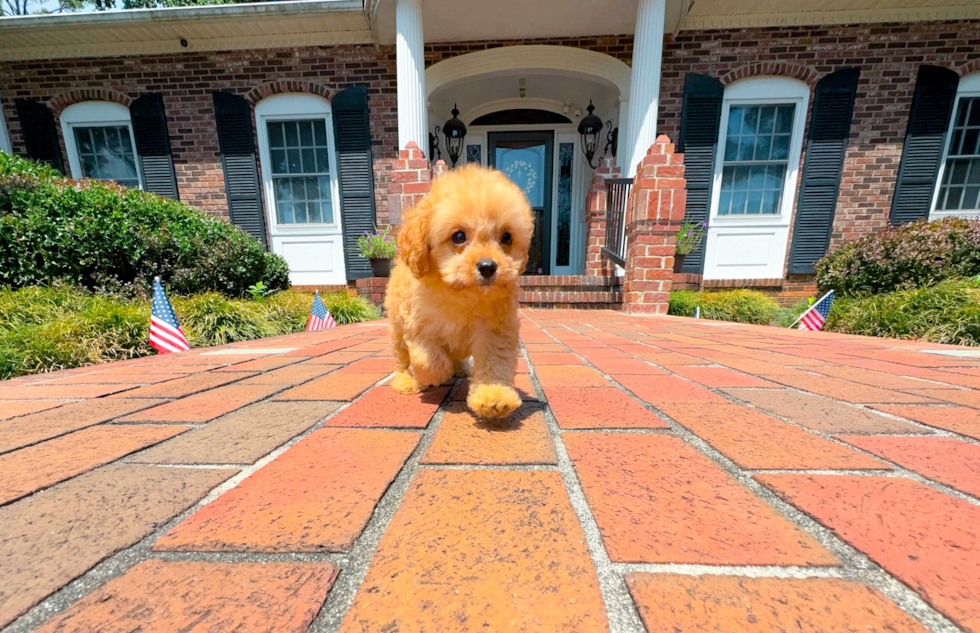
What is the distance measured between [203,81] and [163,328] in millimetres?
7604

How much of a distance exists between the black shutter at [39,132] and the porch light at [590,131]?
38.1 ft

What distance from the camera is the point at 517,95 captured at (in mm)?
8703

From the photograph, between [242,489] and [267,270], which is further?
[267,270]

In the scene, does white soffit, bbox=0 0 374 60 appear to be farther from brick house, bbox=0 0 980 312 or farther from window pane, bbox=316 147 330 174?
window pane, bbox=316 147 330 174

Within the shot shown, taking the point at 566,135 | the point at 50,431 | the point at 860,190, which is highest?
the point at 566,135

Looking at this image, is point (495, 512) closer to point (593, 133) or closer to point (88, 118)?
point (593, 133)

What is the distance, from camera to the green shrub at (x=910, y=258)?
183 inches

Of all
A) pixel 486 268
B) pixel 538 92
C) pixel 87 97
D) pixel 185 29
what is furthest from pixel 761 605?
pixel 87 97

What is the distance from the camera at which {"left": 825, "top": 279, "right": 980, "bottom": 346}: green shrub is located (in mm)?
3492

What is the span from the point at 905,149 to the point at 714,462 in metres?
10.9

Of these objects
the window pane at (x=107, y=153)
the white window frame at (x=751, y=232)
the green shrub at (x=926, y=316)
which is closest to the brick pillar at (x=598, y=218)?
the white window frame at (x=751, y=232)

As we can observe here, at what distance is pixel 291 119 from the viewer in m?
7.99

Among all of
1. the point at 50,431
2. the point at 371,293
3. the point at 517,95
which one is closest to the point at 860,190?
the point at 517,95

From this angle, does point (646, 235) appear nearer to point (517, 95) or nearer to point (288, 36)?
point (517, 95)
